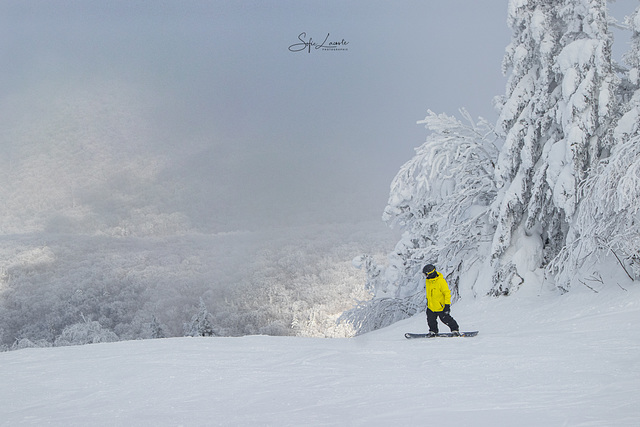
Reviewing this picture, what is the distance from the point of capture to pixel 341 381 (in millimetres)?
5746

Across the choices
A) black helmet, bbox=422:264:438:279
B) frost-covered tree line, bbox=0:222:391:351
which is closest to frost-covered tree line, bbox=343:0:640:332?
black helmet, bbox=422:264:438:279

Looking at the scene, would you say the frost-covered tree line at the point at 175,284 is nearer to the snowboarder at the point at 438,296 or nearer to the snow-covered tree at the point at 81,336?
the snow-covered tree at the point at 81,336

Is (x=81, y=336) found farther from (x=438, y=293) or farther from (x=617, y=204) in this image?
(x=617, y=204)

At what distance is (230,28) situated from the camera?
188 metres

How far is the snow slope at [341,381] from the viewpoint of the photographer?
450 centimetres

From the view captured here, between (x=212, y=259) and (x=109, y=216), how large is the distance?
134 feet

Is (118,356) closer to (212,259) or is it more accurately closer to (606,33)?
(606,33)

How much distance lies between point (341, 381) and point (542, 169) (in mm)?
8311

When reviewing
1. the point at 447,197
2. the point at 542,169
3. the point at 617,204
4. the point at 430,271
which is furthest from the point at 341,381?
the point at 447,197

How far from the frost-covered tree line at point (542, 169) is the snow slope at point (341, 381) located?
2.45 meters

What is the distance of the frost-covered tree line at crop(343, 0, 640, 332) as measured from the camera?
10.7m

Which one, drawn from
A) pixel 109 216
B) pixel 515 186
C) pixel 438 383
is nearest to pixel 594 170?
pixel 515 186

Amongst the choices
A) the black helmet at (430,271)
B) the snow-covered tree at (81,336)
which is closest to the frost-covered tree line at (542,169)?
the black helmet at (430,271)

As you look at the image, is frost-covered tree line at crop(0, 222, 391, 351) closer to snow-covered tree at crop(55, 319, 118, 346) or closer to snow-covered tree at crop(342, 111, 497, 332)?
snow-covered tree at crop(55, 319, 118, 346)
